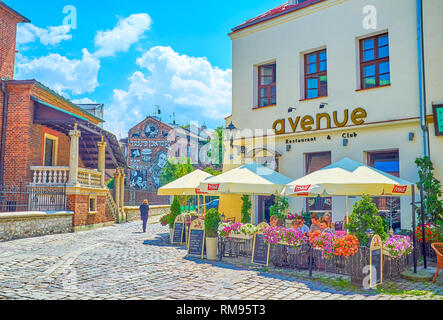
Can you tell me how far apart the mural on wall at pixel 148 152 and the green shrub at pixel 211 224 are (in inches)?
1635

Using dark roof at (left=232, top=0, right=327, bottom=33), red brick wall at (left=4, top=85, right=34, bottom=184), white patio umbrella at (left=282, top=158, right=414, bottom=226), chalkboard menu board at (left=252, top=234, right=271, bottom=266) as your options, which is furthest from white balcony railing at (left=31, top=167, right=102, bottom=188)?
white patio umbrella at (left=282, top=158, right=414, bottom=226)

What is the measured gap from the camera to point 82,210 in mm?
18031

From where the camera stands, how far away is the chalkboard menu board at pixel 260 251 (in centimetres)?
927

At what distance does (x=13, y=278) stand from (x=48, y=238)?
736 cm

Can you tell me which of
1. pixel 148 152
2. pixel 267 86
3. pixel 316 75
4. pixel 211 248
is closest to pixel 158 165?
pixel 148 152

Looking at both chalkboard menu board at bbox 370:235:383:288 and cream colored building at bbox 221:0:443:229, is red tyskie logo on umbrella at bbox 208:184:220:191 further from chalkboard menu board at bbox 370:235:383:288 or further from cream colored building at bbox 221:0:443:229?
cream colored building at bbox 221:0:443:229

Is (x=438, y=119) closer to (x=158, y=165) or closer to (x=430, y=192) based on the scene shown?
(x=430, y=192)

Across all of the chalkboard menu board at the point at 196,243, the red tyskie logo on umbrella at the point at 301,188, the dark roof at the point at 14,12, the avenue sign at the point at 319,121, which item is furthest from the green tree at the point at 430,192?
the dark roof at the point at 14,12

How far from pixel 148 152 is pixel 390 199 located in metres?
43.4

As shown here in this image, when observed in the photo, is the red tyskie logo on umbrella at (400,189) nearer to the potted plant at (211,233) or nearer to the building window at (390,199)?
the building window at (390,199)

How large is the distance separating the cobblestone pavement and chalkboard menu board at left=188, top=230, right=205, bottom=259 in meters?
0.38

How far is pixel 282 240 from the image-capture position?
8922 mm
